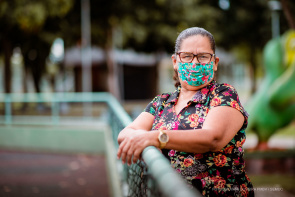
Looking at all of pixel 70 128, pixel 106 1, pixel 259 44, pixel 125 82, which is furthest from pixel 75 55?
pixel 70 128

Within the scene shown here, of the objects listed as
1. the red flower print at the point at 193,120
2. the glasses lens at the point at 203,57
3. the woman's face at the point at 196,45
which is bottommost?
the red flower print at the point at 193,120

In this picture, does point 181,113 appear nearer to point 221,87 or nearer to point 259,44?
point 221,87

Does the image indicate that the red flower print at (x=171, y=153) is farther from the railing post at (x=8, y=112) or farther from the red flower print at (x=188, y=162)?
the railing post at (x=8, y=112)

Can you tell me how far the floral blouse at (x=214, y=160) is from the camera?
191 centimetres

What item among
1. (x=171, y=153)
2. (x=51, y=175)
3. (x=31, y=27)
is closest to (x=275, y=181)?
(x=51, y=175)

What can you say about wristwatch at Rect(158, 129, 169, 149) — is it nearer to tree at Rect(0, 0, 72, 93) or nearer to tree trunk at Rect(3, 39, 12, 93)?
tree at Rect(0, 0, 72, 93)

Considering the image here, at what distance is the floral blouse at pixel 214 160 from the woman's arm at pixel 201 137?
0.19ft

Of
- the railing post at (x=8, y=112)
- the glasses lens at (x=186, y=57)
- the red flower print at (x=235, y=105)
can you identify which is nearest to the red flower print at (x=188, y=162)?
the red flower print at (x=235, y=105)

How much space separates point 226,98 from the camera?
1.90 m

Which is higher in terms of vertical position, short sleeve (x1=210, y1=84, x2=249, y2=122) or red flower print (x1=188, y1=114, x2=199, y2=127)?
short sleeve (x1=210, y1=84, x2=249, y2=122)

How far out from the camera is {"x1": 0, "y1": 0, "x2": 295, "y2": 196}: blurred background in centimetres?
990

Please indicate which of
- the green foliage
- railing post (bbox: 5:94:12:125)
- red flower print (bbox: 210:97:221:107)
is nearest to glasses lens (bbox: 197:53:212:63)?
red flower print (bbox: 210:97:221:107)

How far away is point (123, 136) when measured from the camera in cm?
204

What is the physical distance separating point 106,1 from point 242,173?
16896mm
